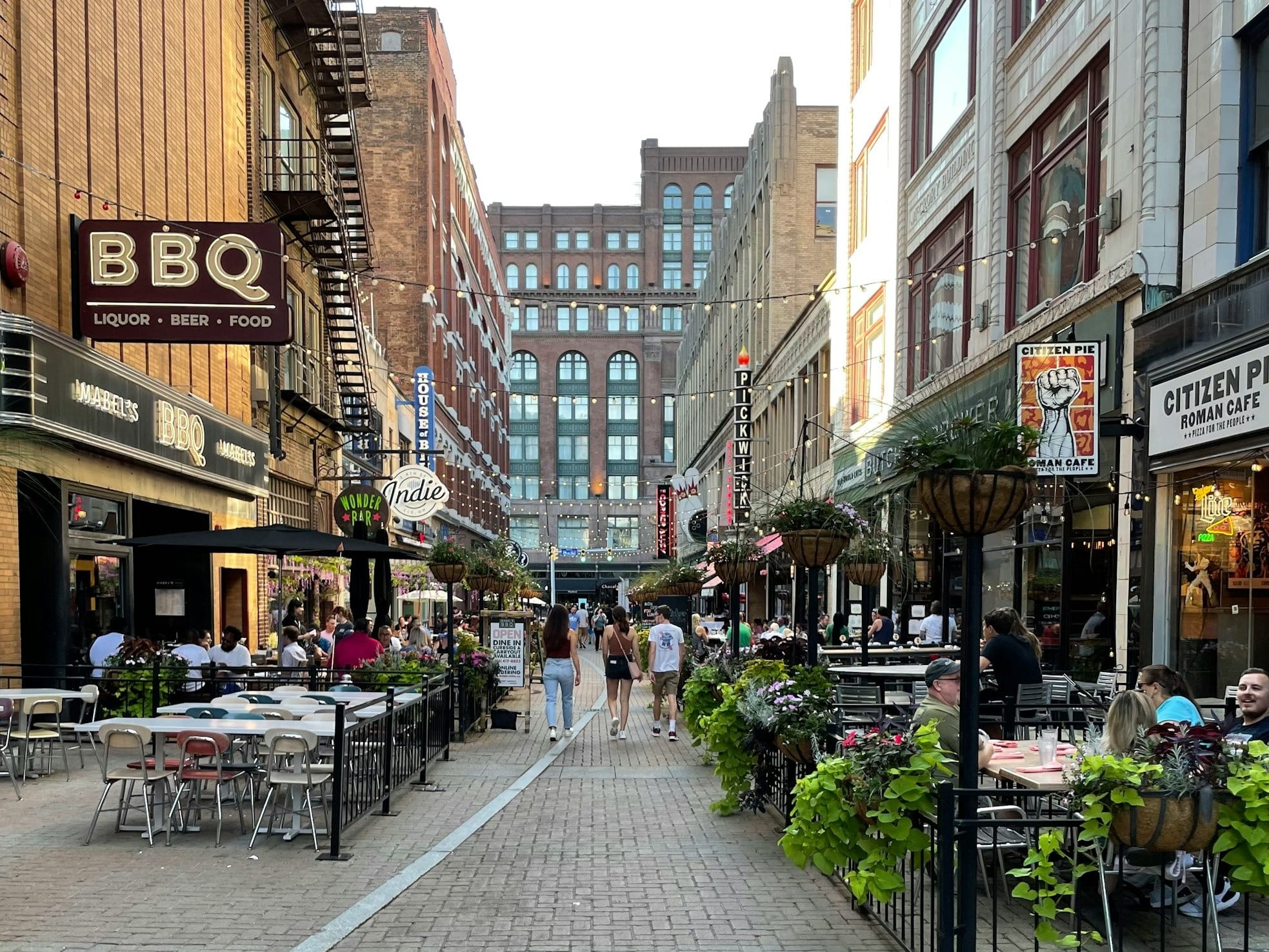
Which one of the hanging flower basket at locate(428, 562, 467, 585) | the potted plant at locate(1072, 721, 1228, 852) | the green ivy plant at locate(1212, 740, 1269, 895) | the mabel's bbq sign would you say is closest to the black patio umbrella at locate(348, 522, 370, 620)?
the hanging flower basket at locate(428, 562, 467, 585)

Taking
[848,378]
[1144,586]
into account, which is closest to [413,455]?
[848,378]

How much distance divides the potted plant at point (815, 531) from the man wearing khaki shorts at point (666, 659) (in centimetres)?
311

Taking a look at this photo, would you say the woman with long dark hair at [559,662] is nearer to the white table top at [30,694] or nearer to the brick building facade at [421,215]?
the white table top at [30,694]

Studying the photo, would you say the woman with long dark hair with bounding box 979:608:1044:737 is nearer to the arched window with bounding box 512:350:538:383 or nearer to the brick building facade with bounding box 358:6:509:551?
the brick building facade with bounding box 358:6:509:551

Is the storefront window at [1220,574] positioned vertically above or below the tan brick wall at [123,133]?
below

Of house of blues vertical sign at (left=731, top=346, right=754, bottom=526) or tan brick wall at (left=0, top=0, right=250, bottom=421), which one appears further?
house of blues vertical sign at (left=731, top=346, right=754, bottom=526)

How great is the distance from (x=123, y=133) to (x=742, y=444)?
28.7 m

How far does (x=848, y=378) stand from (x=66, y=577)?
21.0 metres

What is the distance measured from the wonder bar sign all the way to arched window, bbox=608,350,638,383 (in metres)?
93.1

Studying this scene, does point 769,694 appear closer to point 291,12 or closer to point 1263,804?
point 1263,804

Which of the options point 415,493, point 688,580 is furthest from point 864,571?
point 688,580

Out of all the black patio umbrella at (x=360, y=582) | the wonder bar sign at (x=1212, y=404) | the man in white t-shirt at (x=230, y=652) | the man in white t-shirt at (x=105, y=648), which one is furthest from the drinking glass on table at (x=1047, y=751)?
the black patio umbrella at (x=360, y=582)

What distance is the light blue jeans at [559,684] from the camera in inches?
591

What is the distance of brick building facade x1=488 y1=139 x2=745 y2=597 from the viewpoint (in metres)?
101
